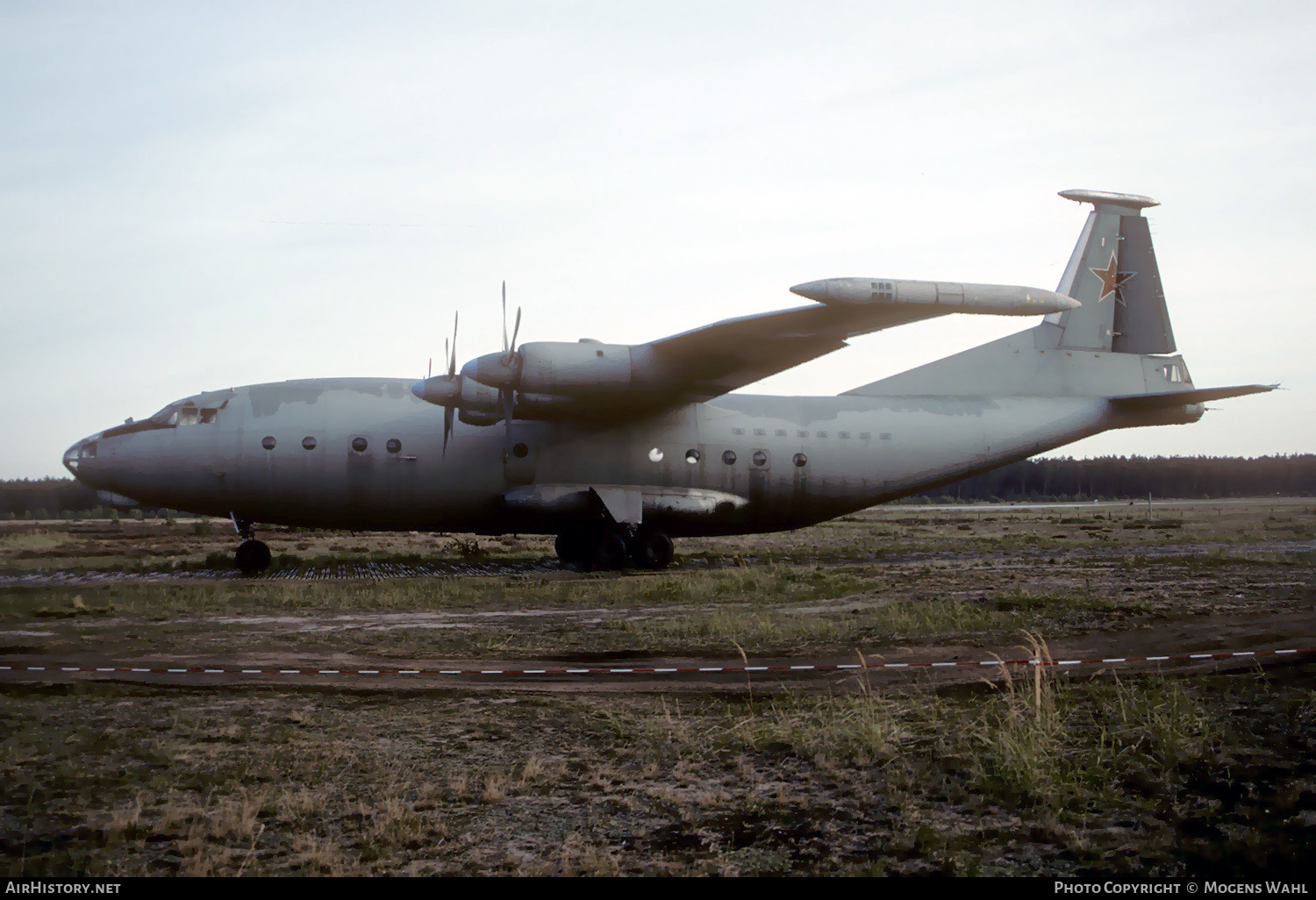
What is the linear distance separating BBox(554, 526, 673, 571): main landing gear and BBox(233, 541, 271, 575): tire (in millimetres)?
8071

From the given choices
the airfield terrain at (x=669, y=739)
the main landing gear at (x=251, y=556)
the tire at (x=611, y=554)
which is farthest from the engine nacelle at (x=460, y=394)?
the airfield terrain at (x=669, y=739)

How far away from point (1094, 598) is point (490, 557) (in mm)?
19525

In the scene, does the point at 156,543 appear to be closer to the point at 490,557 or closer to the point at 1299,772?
the point at 490,557

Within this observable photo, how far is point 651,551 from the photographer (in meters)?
24.4

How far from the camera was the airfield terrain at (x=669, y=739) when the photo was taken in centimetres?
496

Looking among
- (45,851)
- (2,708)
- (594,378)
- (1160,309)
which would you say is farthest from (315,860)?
(1160,309)

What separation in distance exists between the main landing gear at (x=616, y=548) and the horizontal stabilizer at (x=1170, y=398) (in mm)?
15242

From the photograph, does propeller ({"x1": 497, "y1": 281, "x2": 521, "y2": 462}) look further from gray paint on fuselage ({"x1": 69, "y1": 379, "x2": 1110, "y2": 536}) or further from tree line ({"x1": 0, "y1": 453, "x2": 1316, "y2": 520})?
tree line ({"x1": 0, "y1": 453, "x2": 1316, "y2": 520})

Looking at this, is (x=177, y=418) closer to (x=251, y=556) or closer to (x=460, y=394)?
(x=251, y=556)

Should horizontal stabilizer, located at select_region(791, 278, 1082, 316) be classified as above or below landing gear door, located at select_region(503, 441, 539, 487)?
above

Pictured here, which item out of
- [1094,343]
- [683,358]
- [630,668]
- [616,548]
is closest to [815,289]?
[683,358]

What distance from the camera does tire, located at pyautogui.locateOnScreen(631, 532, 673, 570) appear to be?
24.3m

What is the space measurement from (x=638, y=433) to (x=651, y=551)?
129 inches
